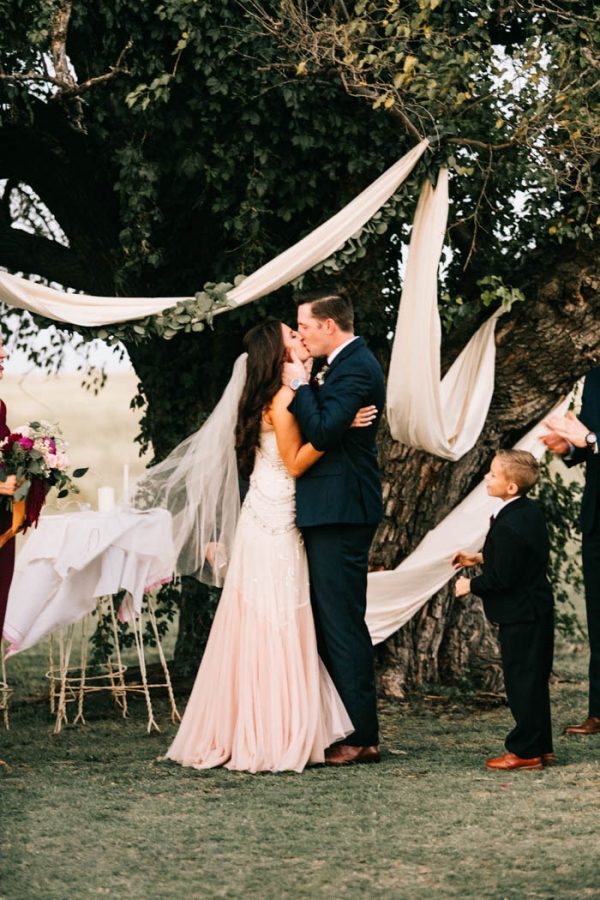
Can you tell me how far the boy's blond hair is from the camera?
196 inches

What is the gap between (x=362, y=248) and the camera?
626cm

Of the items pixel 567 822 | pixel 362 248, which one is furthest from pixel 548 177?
pixel 567 822

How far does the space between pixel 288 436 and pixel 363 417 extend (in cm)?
32

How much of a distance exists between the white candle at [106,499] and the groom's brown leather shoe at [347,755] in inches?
70.0

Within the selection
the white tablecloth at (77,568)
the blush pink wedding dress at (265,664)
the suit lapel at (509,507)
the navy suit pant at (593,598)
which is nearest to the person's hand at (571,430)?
the navy suit pant at (593,598)

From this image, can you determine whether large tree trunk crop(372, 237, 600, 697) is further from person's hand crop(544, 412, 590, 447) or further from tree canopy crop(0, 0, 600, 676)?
person's hand crop(544, 412, 590, 447)

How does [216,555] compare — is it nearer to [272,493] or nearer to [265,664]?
[272,493]

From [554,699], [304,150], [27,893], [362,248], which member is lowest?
[27,893]

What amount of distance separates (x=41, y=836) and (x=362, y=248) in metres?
3.33

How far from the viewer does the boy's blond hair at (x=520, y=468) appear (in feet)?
16.4

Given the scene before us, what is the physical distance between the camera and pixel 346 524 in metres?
5.13

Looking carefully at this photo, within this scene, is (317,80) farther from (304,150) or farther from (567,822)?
(567,822)

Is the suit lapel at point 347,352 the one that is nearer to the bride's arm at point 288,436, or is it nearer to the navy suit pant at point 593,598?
the bride's arm at point 288,436

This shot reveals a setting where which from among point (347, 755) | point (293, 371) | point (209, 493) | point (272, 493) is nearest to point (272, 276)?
point (293, 371)
